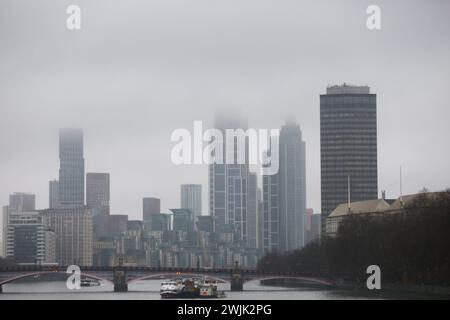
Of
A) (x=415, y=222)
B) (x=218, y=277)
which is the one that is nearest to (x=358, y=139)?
(x=218, y=277)

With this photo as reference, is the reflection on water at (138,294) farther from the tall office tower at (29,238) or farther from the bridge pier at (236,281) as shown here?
the tall office tower at (29,238)

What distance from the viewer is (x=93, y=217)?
5010 inches

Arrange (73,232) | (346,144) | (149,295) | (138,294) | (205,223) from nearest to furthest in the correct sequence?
(149,295) < (138,294) < (205,223) < (346,144) < (73,232)

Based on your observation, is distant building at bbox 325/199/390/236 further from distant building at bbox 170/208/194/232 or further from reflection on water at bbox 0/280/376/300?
reflection on water at bbox 0/280/376/300

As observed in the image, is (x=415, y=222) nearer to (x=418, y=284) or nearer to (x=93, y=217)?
(x=418, y=284)

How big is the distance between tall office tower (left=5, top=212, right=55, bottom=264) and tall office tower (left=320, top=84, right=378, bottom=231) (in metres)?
29.2

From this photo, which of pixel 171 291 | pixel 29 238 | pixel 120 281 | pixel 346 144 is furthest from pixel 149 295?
pixel 346 144

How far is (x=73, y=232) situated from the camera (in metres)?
129

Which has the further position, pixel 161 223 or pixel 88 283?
pixel 161 223

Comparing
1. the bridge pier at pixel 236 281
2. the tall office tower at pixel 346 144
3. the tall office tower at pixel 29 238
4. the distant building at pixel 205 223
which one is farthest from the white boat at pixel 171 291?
the tall office tower at pixel 346 144

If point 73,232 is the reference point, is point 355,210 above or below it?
above

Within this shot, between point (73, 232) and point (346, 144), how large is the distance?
31459mm

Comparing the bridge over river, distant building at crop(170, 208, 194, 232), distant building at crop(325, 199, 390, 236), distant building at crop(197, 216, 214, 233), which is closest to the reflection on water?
the bridge over river

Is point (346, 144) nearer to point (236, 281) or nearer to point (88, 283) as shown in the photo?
point (88, 283)
